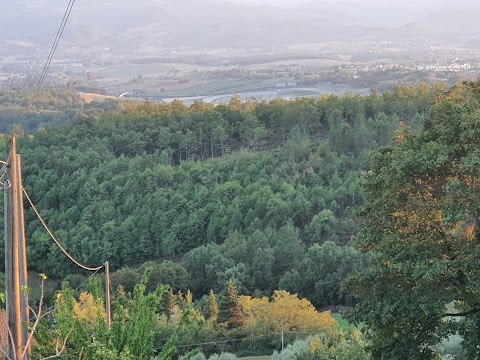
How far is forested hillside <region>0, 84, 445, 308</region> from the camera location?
22.9 metres

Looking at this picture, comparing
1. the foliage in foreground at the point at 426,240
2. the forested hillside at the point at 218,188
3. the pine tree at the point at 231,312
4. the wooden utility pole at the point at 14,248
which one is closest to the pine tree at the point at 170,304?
the pine tree at the point at 231,312

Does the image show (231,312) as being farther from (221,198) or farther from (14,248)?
(14,248)

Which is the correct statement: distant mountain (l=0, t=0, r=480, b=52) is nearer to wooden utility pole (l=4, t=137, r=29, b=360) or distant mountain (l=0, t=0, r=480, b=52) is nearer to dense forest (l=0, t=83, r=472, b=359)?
dense forest (l=0, t=83, r=472, b=359)

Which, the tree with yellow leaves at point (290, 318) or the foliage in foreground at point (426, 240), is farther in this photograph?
the tree with yellow leaves at point (290, 318)

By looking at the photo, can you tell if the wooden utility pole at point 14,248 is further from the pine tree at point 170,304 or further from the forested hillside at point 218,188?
the forested hillside at point 218,188

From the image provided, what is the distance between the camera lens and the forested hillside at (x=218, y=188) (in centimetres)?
2292

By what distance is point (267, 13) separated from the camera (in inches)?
4291

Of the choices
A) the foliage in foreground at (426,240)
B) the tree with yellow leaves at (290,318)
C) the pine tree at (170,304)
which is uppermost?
the foliage in foreground at (426,240)

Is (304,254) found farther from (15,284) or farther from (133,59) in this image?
(133,59)

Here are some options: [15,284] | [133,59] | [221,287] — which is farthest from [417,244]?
[133,59]

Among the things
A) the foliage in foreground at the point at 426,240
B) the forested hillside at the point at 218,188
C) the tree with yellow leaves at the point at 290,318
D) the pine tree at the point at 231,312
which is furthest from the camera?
the forested hillside at the point at 218,188

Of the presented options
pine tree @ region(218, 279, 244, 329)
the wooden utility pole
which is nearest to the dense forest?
pine tree @ region(218, 279, 244, 329)

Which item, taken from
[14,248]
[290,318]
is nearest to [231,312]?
[290,318]

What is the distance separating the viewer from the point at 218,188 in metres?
27.4
